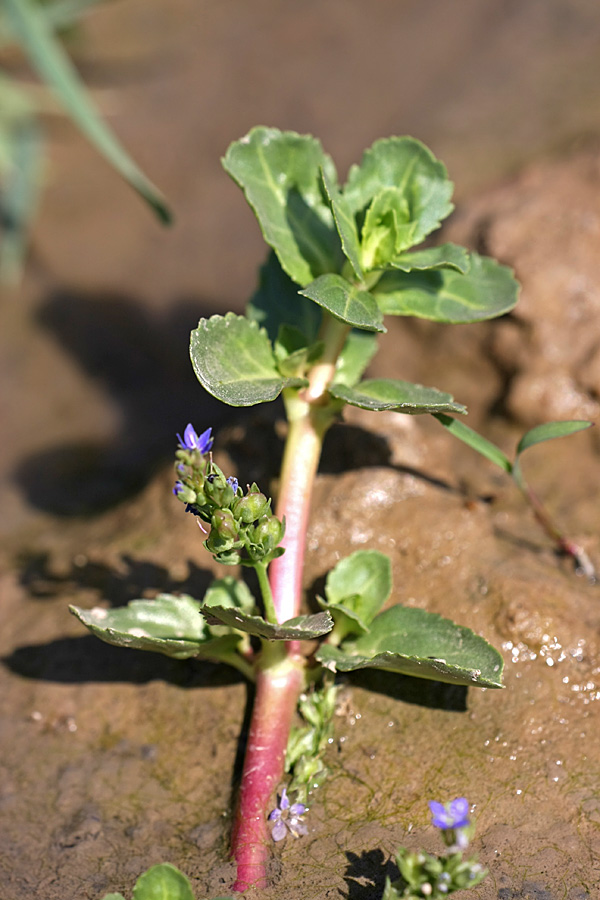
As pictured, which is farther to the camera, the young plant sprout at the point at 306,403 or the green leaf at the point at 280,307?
the green leaf at the point at 280,307

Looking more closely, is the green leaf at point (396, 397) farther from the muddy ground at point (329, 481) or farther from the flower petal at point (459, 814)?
the flower petal at point (459, 814)

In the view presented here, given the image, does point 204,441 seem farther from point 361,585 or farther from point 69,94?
point 69,94

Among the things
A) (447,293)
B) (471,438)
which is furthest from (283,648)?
(447,293)

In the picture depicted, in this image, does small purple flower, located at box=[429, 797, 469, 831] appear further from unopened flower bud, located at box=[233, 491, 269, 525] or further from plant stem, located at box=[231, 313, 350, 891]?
unopened flower bud, located at box=[233, 491, 269, 525]

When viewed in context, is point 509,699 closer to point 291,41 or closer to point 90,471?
point 90,471

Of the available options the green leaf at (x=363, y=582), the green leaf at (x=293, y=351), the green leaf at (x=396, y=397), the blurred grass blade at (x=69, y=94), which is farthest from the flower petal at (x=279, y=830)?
the blurred grass blade at (x=69, y=94)

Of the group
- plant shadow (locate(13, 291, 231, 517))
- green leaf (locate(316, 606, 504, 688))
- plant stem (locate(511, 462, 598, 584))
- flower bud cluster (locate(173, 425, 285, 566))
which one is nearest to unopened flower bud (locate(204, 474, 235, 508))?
flower bud cluster (locate(173, 425, 285, 566))
